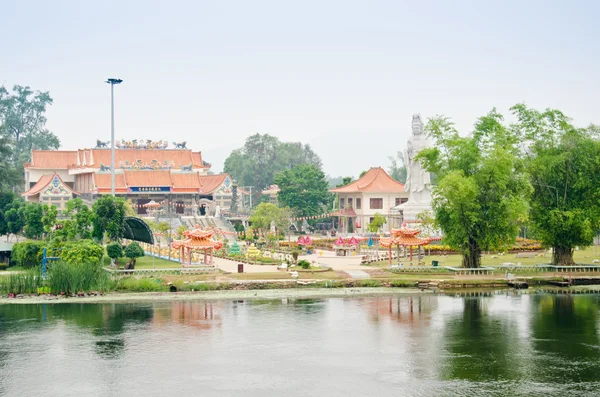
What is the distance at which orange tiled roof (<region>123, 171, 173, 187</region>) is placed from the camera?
88.9 meters

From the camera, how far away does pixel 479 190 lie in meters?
47.9

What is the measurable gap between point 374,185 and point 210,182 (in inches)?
785

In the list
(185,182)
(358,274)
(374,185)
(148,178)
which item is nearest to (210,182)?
(185,182)

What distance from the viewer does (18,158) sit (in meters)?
126

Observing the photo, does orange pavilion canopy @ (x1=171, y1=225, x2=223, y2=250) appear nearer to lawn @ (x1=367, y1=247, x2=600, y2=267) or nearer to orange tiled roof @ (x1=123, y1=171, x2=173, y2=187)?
lawn @ (x1=367, y1=247, x2=600, y2=267)

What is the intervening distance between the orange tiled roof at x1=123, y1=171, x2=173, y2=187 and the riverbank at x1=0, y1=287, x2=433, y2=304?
4726cm

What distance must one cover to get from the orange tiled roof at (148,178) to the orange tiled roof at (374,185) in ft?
62.3

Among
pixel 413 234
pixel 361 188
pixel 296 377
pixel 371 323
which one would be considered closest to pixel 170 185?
pixel 361 188

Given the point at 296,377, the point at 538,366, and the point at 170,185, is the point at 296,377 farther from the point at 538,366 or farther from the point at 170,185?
the point at 170,185

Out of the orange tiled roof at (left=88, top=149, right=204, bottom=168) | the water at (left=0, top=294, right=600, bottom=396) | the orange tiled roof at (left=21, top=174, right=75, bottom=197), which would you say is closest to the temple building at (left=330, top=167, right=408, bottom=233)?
the orange tiled roof at (left=88, top=149, right=204, bottom=168)

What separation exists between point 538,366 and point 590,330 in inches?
276

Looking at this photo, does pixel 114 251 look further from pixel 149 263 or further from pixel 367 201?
pixel 367 201

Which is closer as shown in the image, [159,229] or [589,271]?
[589,271]

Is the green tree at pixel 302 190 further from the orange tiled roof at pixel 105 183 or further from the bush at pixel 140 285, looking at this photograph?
the bush at pixel 140 285
